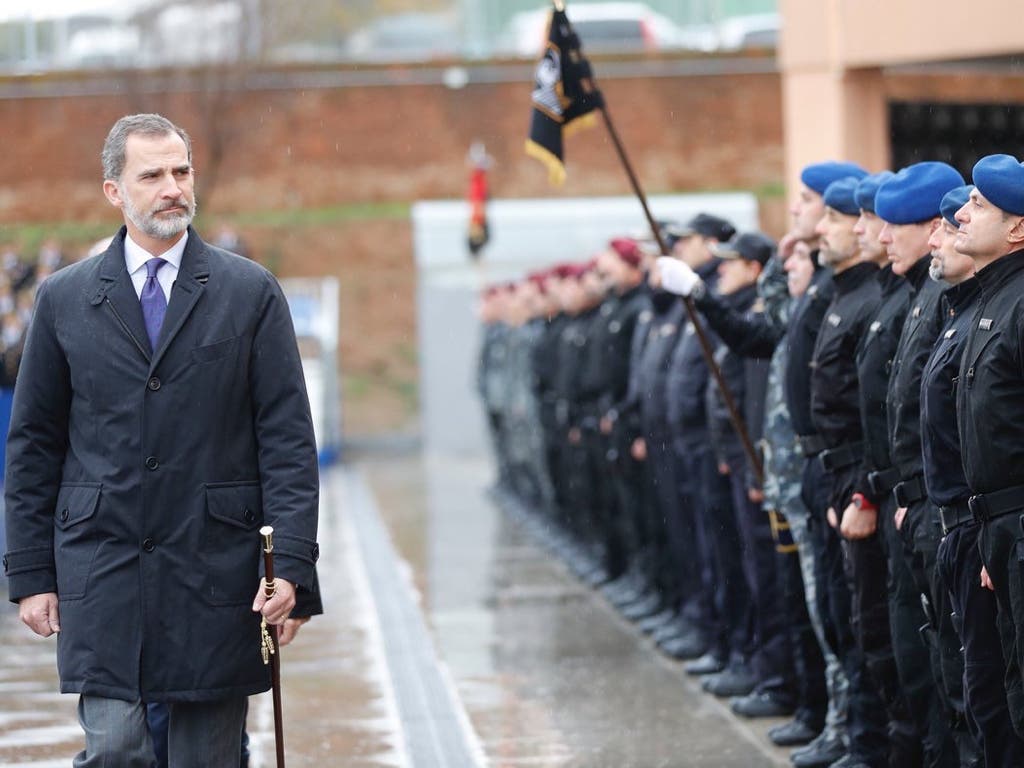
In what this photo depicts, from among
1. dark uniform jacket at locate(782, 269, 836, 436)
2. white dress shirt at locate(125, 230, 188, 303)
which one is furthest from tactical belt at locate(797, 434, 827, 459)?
white dress shirt at locate(125, 230, 188, 303)

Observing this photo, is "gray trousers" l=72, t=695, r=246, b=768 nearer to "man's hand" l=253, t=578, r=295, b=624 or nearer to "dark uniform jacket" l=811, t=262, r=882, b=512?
"man's hand" l=253, t=578, r=295, b=624

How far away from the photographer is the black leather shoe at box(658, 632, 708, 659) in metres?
10.2

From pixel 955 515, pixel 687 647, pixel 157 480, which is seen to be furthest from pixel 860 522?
pixel 687 647

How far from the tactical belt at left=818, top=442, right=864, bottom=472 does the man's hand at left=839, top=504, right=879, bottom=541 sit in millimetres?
317

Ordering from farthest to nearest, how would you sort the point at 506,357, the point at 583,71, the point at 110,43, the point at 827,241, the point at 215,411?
the point at 110,43 → the point at 506,357 → the point at 583,71 → the point at 827,241 → the point at 215,411

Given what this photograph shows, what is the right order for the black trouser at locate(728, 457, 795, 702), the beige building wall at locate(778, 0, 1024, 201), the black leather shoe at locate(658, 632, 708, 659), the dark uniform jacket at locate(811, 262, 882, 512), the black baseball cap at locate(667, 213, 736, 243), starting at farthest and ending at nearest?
the beige building wall at locate(778, 0, 1024, 201), the black leather shoe at locate(658, 632, 708, 659), the black baseball cap at locate(667, 213, 736, 243), the black trouser at locate(728, 457, 795, 702), the dark uniform jacket at locate(811, 262, 882, 512)

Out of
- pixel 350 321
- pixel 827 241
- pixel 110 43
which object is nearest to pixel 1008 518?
pixel 827 241

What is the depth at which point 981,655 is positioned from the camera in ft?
18.7

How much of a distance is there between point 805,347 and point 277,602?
10.3 feet

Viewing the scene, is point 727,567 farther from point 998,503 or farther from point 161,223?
point 161,223

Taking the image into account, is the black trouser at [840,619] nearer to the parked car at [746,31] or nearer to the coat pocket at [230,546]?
the coat pocket at [230,546]

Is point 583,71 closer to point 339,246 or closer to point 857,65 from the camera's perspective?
point 857,65

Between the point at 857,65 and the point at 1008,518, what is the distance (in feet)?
26.3

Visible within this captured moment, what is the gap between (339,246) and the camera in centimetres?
3272
